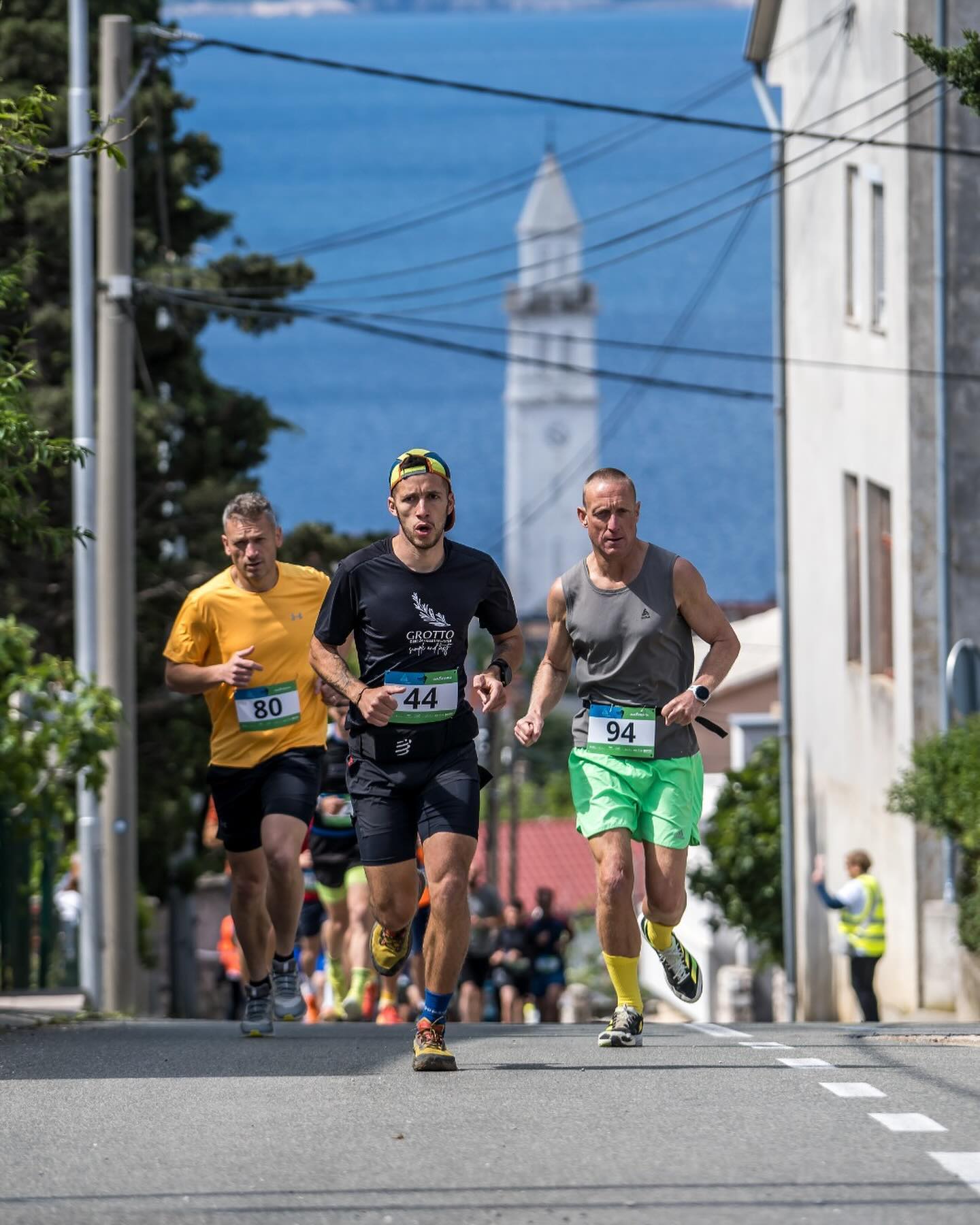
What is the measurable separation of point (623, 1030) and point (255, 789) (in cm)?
192

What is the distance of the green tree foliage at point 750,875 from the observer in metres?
30.5

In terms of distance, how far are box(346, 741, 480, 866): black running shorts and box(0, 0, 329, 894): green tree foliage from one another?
18.8 metres

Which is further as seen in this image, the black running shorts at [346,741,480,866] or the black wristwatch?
the black wristwatch

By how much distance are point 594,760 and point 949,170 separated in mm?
14072

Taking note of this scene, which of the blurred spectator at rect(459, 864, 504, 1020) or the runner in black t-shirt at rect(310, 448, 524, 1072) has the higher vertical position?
the runner in black t-shirt at rect(310, 448, 524, 1072)

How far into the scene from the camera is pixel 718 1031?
477 inches

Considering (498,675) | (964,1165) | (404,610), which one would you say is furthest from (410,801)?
(964,1165)

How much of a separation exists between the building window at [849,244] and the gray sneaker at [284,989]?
16.9m

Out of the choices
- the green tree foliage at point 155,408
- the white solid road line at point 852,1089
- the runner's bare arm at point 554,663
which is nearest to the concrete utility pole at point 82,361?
the green tree foliage at point 155,408

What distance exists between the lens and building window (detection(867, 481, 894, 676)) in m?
25.3

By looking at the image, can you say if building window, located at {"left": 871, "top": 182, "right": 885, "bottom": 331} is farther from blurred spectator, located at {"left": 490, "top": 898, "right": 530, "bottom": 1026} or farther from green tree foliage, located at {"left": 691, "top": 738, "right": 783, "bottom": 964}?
green tree foliage, located at {"left": 691, "top": 738, "right": 783, "bottom": 964}

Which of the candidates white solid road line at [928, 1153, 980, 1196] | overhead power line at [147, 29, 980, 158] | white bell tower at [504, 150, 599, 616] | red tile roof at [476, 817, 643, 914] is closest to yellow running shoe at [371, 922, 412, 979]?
white solid road line at [928, 1153, 980, 1196]

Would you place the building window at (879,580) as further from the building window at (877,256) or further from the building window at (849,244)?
the building window at (849,244)

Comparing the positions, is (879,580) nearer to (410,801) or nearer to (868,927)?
(868,927)
